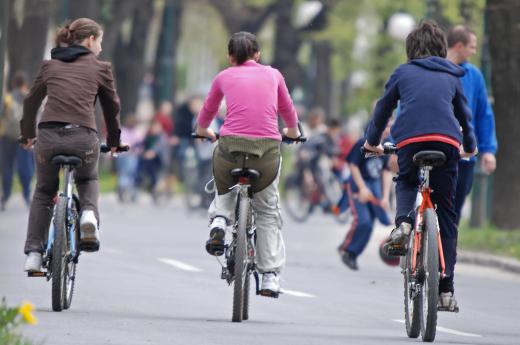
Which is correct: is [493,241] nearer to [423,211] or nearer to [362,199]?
[362,199]

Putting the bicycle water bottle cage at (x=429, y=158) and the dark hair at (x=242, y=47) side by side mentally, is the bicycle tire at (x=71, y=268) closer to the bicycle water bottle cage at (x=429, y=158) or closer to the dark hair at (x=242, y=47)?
the dark hair at (x=242, y=47)

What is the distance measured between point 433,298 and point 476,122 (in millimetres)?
3469

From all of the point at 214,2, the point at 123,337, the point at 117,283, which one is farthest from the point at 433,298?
the point at 214,2

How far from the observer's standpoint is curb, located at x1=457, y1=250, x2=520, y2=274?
16.8 metres

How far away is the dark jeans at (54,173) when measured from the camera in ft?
34.8

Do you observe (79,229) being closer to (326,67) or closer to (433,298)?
(433,298)

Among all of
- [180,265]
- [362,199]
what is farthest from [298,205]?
[180,265]

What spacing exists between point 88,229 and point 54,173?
41 cm

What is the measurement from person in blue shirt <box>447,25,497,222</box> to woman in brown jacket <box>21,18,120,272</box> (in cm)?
262

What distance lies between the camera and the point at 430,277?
9344mm

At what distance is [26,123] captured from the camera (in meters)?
11.0

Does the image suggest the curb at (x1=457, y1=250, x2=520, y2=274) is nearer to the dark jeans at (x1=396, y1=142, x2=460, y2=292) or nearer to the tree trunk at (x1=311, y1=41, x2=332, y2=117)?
the dark jeans at (x1=396, y1=142, x2=460, y2=292)

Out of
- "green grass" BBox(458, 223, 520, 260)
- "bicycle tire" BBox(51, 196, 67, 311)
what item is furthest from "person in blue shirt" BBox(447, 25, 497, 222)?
"green grass" BBox(458, 223, 520, 260)

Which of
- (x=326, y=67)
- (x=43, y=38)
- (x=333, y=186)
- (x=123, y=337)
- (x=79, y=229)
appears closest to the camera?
(x=123, y=337)
